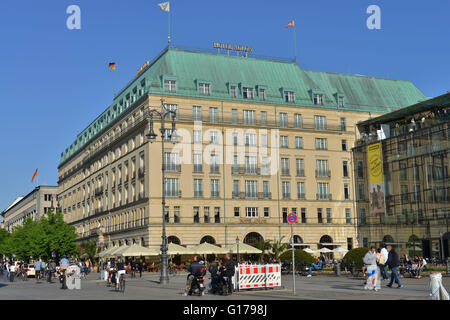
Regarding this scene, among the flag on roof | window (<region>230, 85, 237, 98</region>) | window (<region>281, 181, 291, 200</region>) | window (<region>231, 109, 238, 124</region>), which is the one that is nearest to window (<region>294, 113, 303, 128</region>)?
window (<region>281, 181, 291, 200</region>)

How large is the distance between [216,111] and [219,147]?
467 cm

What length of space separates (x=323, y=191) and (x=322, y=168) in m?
3.15

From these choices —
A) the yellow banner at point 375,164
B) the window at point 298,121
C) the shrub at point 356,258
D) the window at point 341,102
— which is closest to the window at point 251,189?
the window at point 298,121

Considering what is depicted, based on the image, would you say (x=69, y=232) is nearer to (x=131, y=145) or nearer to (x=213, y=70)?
(x=131, y=145)

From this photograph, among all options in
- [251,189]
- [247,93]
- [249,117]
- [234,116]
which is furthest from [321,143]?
[234,116]

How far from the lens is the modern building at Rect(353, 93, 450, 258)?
53.2m

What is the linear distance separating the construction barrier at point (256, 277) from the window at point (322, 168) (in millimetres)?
49761

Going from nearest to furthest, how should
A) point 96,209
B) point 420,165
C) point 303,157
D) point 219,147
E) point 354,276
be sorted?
point 354,276
point 420,165
point 219,147
point 303,157
point 96,209

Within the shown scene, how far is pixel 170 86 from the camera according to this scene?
70.4 m

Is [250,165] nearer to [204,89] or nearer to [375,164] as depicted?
[204,89]

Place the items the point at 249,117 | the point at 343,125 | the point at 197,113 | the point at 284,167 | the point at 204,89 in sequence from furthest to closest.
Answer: the point at 343,125 < the point at 284,167 < the point at 249,117 < the point at 204,89 < the point at 197,113

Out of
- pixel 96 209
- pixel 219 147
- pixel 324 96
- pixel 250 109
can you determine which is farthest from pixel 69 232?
pixel 324 96

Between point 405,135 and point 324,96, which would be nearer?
point 405,135

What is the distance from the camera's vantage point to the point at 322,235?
75.1 m
